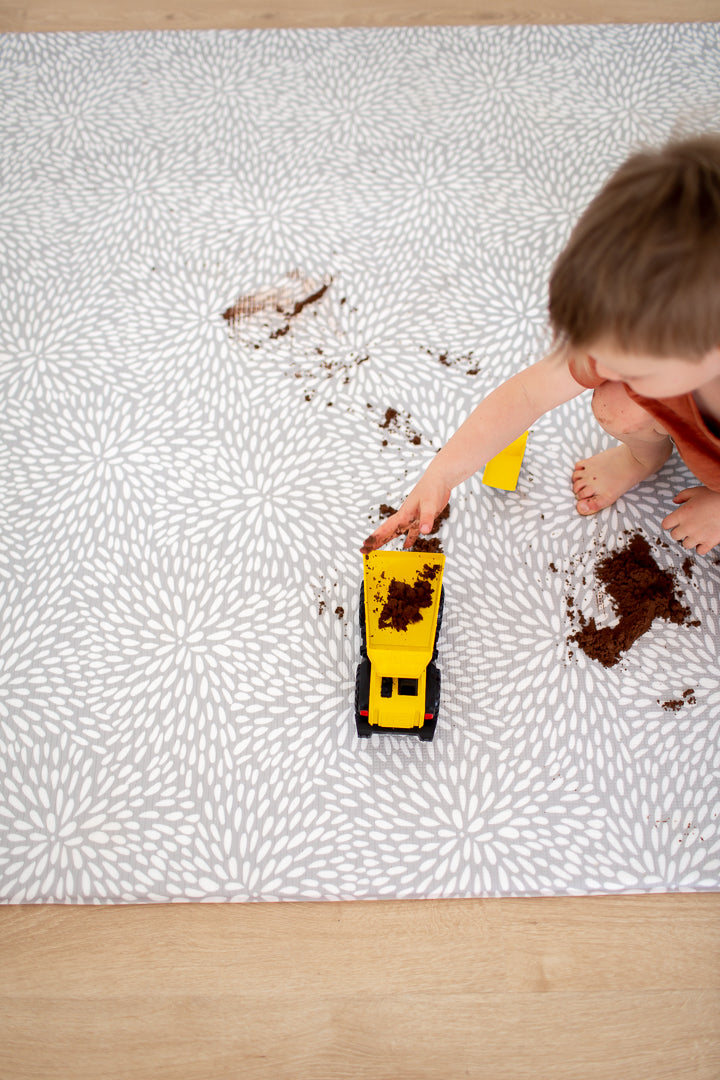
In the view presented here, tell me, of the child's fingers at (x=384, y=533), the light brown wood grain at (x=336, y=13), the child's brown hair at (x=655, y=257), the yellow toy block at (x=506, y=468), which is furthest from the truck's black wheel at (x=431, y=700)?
the light brown wood grain at (x=336, y=13)

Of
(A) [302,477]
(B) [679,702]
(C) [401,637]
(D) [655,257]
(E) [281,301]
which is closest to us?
(D) [655,257]

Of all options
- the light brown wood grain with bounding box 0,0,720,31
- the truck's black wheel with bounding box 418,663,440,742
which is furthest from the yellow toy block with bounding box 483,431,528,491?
the light brown wood grain with bounding box 0,0,720,31

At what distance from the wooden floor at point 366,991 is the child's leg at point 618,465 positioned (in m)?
0.42

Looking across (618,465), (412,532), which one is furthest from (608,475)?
(412,532)

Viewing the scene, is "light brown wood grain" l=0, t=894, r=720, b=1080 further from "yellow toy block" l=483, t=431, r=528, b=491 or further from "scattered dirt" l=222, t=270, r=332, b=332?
"scattered dirt" l=222, t=270, r=332, b=332

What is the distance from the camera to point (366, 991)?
619 millimetres

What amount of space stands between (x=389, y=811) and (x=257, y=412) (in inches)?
19.5

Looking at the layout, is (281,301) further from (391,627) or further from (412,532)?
(391,627)

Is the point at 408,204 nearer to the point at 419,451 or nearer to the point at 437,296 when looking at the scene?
the point at 437,296

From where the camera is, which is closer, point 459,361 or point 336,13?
point 459,361

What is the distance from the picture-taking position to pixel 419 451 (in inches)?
32.9

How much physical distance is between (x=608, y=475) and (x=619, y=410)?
0.15m

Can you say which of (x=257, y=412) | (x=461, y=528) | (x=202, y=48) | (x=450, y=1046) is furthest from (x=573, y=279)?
(x=202, y=48)

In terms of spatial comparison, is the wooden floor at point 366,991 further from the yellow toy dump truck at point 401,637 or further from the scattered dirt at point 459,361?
the scattered dirt at point 459,361
